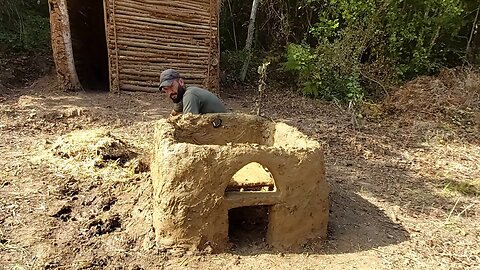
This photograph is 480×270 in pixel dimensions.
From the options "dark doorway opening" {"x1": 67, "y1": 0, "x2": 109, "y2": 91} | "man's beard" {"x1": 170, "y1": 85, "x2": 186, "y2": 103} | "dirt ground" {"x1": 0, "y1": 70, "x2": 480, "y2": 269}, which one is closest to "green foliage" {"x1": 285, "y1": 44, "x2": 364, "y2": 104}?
"dirt ground" {"x1": 0, "y1": 70, "x2": 480, "y2": 269}

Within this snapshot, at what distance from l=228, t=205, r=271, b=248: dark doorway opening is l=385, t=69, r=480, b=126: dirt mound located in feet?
17.2

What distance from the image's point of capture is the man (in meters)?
5.26

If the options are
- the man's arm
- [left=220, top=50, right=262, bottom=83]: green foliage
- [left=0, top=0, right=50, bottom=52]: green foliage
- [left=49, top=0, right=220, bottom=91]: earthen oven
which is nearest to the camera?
the man's arm

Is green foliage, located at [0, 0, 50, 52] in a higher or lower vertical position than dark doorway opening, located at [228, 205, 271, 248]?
higher

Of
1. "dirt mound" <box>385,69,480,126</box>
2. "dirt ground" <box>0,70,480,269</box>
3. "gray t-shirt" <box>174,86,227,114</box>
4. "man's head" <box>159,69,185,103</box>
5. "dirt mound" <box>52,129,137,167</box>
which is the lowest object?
"dirt ground" <box>0,70,480,269</box>

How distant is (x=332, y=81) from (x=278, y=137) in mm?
5476

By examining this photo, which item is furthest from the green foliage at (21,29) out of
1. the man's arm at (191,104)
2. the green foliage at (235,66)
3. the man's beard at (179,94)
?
the man's arm at (191,104)

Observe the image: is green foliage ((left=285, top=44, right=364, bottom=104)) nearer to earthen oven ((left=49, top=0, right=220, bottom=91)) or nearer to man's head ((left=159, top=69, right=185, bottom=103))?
earthen oven ((left=49, top=0, right=220, bottom=91))

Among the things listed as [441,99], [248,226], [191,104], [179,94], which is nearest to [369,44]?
[441,99]

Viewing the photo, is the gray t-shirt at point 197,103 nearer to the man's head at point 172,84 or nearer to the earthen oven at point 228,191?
the man's head at point 172,84

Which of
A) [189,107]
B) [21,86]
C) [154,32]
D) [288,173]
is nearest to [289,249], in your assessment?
[288,173]

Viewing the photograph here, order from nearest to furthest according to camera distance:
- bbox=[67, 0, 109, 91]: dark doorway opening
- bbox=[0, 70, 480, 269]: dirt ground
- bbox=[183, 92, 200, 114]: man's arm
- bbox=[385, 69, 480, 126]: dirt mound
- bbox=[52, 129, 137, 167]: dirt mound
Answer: bbox=[0, 70, 480, 269]: dirt ground < bbox=[183, 92, 200, 114]: man's arm < bbox=[52, 129, 137, 167]: dirt mound < bbox=[385, 69, 480, 126]: dirt mound < bbox=[67, 0, 109, 91]: dark doorway opening

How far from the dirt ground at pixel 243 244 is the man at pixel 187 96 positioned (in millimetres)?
935

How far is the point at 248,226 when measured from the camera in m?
4.80
